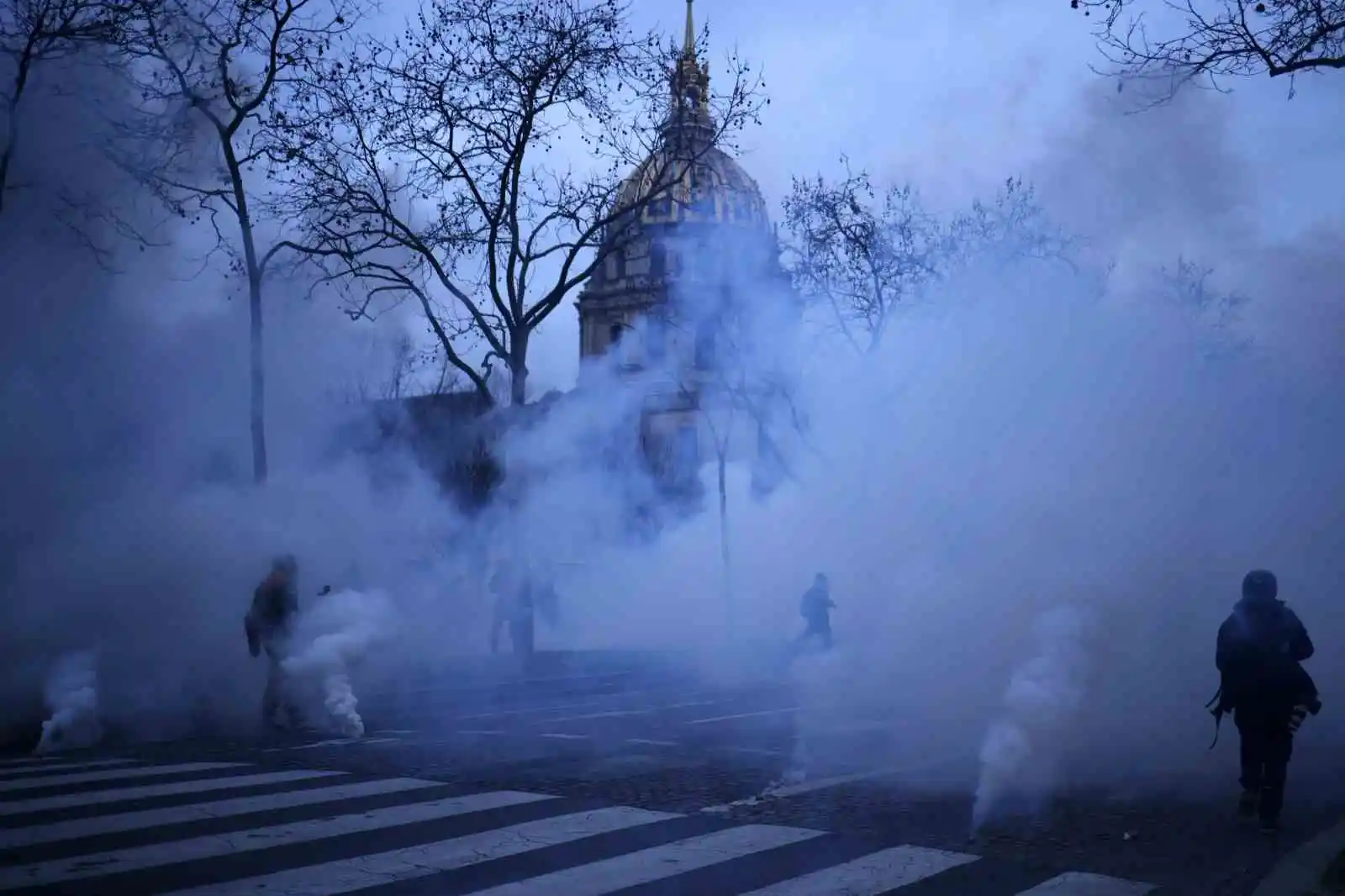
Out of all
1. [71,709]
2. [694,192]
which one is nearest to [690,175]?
[694,192]

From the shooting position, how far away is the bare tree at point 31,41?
1396cm

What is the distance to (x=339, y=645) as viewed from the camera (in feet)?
40.2

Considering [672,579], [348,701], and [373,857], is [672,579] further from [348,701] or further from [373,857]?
[373,857]

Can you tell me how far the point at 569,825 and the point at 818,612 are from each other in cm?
1039

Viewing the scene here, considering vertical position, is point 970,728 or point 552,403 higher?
point 552,403

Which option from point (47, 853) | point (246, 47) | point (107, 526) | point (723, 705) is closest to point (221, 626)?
point (107, 526)

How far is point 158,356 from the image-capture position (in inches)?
565

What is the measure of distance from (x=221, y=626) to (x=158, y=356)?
Result: 10.4 feet

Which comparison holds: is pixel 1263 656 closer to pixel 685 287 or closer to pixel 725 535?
pixel 685 287

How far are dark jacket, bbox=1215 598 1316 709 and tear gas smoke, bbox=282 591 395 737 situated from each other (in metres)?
7.61

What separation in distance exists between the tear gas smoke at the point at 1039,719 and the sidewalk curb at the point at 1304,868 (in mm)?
1720

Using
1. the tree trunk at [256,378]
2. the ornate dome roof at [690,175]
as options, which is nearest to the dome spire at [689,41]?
the ornate dome roof at [690,175]

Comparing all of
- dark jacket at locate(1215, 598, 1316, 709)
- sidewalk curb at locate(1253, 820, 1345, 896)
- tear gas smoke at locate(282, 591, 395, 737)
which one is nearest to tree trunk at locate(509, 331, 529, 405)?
tear gas smoke at locate(282, 591, 395, 737)

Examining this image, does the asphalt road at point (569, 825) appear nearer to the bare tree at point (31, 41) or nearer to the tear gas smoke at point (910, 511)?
the tear gas smoke at point (910, 511)
